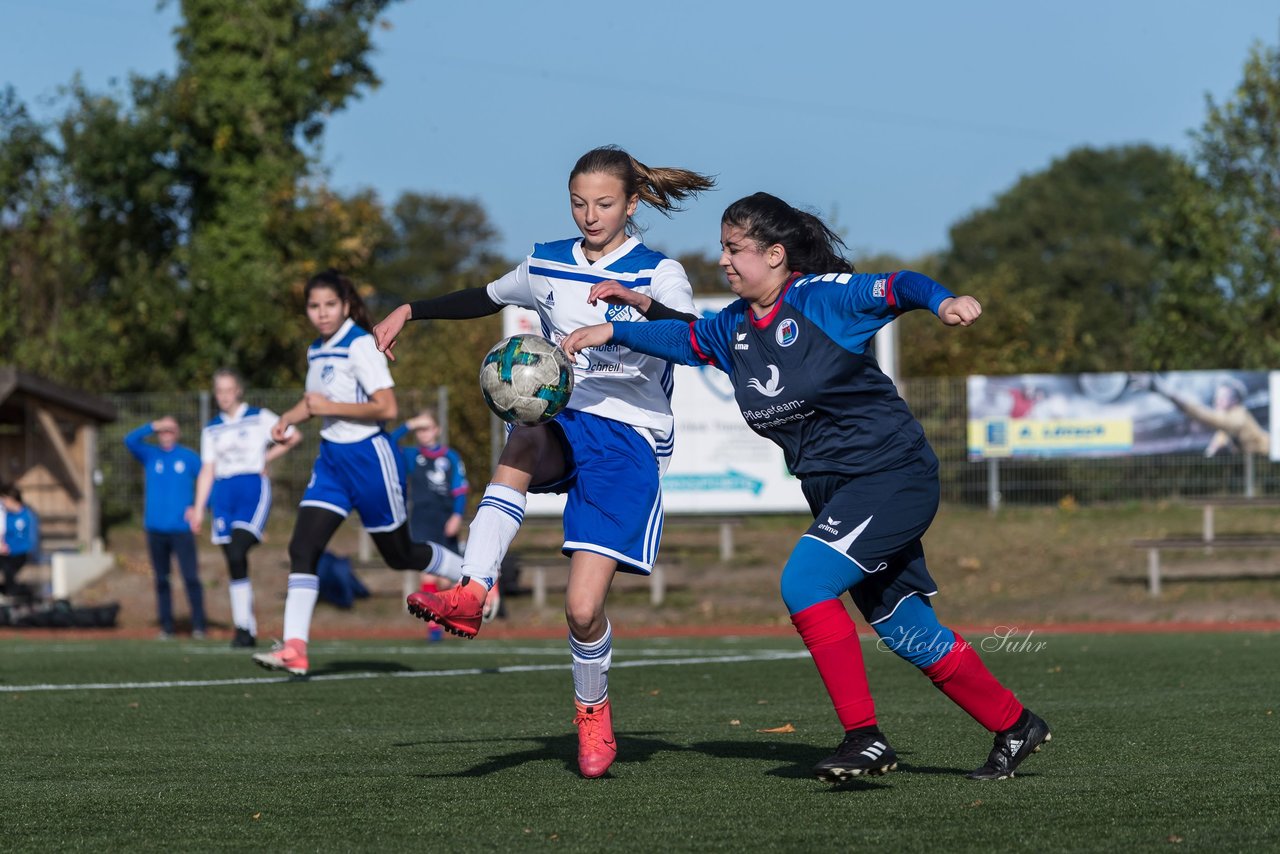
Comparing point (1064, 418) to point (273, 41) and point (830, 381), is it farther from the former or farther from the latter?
point (830, 381)

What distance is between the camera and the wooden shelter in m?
22.2

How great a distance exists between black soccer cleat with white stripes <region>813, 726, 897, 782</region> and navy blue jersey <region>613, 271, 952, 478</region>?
0.81m

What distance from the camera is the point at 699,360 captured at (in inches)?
210

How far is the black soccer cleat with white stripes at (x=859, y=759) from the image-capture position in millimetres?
4785

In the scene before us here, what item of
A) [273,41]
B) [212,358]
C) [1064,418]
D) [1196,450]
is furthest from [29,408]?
[1196,450]

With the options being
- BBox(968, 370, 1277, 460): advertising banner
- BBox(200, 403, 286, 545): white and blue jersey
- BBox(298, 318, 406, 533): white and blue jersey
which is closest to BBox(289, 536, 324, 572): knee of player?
BBox(298, 318, 406, 533): white and blue jersey

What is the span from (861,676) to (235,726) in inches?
121

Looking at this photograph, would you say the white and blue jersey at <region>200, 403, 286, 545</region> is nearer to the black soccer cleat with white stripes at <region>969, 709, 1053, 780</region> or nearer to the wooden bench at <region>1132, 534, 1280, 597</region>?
the black soccer cleat with white stripes at <region>969, 709, 1053, 780</region>

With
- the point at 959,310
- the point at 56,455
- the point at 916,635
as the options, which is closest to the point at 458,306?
the point at 916,635

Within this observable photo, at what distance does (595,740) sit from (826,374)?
1.47 meters

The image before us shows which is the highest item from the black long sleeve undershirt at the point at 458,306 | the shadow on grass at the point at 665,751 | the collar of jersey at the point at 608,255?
the collar of jersey at the point at 608,255

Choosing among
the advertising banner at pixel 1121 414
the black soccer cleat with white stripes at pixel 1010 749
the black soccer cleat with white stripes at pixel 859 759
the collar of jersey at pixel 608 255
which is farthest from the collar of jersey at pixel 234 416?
the advertising banner at pixel 1121 414

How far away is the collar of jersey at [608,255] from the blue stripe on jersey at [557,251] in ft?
0.07

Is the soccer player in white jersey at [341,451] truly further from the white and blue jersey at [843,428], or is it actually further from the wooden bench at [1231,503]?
the wooden bench at [1231,503]
